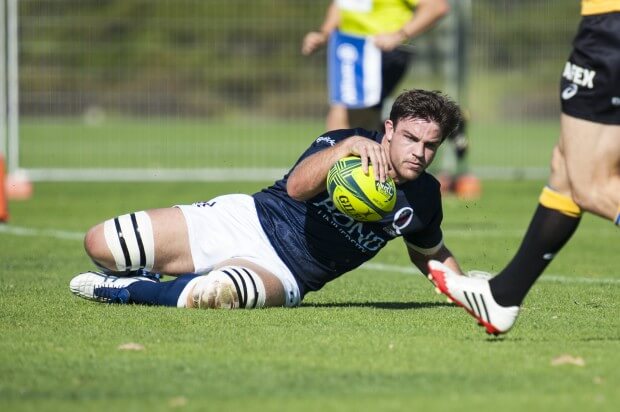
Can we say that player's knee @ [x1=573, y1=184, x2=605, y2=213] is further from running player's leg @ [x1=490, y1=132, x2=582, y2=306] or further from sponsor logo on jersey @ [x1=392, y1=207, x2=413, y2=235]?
sponsor logo on jersey @ [x1=392, y1=207, x2=413, y2=235]

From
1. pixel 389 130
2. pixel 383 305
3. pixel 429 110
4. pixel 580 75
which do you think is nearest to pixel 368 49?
pixel 383 305

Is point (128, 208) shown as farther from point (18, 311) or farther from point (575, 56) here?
point (575, 56)

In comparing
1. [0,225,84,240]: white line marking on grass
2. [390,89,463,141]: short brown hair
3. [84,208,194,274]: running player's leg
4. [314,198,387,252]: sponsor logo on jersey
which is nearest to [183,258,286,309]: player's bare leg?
[84,208,194,274]: running player's leg

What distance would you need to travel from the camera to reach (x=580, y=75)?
5305mm

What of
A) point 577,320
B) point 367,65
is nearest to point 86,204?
point 367,65

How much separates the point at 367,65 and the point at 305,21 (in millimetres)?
8539

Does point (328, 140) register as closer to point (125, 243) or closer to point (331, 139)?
point (331, 139)

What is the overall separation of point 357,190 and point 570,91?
113cm

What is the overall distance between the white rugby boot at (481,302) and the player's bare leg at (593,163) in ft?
1.89

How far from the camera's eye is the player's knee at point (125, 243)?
6.83 metres

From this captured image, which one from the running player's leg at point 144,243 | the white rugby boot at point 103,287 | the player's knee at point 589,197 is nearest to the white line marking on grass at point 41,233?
the white rugby boot at point 103,287

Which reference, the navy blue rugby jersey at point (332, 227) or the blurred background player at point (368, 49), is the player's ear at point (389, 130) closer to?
the navy blue rugby jersey at point (332, 227)

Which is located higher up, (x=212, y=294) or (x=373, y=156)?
(x=373, y=156)

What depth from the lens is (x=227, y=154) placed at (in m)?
21.3
